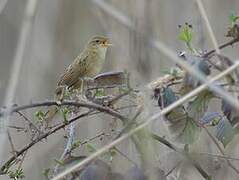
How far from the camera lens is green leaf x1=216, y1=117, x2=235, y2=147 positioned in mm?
1006

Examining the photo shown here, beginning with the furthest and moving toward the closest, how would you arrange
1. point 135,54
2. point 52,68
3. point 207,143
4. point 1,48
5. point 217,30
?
point 1,48 → point 52,68 → point 217,30 → point 207,143 → point 135,54

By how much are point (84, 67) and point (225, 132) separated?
574 millimetres

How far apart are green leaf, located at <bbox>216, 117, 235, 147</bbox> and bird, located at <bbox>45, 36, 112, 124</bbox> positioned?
1.15 feet

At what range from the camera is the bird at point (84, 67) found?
1402 mm

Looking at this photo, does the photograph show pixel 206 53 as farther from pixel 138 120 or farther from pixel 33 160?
pixel 33 160

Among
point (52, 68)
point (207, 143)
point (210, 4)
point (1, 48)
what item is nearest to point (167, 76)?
point (207, 143)

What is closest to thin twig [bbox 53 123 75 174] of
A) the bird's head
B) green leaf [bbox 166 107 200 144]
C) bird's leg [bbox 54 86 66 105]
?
bird's leg [bbox 54 86 66 105]

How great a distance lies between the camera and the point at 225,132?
1.01 metres

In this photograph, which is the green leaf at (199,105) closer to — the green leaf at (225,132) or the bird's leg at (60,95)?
the green leaf at (225,132)

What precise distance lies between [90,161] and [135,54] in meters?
0.17

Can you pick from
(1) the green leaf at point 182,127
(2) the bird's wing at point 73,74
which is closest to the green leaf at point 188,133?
(1) the green leaf at point 182,127

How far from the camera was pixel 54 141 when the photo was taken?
90.7 inches

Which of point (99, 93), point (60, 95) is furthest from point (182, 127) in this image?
point (60, 95)

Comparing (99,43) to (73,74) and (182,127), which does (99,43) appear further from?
(182,127)
